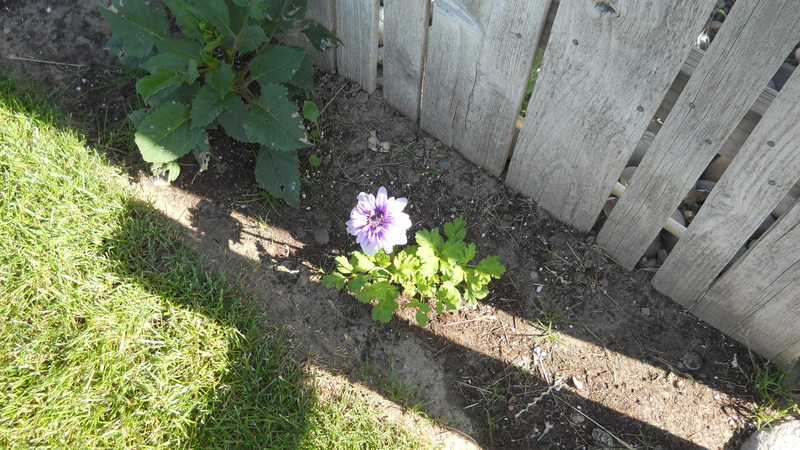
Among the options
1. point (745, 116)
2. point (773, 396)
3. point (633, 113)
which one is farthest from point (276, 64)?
point (773, 396)

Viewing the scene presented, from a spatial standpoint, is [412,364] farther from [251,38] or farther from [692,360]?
[251,38]

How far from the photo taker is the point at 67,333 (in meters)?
2.80

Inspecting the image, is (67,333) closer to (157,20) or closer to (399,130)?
(157,20)

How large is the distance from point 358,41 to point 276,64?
47cm

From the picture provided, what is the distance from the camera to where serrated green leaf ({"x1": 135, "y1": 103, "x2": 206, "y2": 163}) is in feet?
9.29

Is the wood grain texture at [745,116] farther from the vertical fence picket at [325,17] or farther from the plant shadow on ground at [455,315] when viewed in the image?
the vertical fence picket at [325,17]

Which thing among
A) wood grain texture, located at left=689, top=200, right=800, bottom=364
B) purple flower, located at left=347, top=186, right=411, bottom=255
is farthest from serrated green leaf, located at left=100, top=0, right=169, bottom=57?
wood grain texture, located at left=689, top=200, right=800, bottom=364

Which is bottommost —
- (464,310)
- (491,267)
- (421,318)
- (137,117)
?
(464,310)

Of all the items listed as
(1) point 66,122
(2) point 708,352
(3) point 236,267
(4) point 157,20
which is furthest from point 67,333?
(2) point 708,352

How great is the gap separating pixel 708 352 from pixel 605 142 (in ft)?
3.50

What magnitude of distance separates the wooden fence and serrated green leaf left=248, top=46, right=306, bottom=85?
1.25 feet

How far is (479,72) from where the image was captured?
2768 mm

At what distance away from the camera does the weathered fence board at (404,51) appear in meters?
2.81

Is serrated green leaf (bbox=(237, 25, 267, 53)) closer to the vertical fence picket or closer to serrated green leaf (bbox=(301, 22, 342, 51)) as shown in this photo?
serrated green leaf (bbox=(301, 22, 342, 51))
